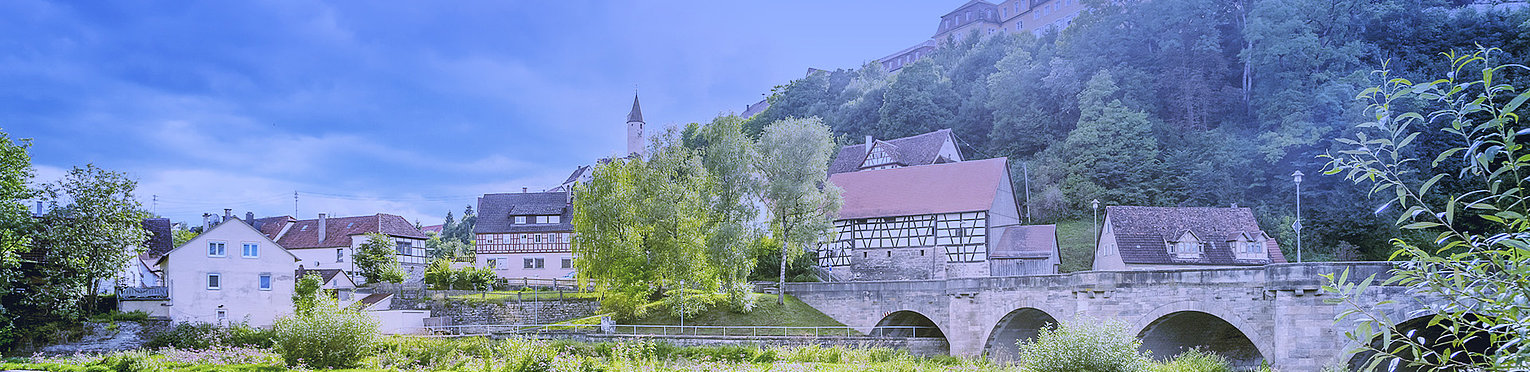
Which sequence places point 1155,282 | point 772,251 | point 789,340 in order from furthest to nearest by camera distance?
point 772,251, point 789,340, point 1155,282

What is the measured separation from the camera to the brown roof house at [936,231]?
34.9m

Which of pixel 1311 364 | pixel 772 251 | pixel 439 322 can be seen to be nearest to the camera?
pixel 1311 364

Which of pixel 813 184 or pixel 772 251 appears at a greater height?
pixel 813 184

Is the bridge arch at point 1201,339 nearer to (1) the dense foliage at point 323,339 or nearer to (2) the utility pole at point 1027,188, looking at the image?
(1) the dense foliage at point 323,339

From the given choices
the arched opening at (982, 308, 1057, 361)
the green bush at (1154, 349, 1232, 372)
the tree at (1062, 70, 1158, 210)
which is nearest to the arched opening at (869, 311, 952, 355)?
the arched opening at (982, 308, 1057, 361)

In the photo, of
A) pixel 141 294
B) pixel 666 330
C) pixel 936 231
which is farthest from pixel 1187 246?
pixel 141 294

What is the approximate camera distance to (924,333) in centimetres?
3022

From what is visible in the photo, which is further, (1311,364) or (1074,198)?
(1074,198)

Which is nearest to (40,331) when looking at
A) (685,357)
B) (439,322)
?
(439,322)

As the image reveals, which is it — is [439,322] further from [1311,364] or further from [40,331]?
[1311,364]

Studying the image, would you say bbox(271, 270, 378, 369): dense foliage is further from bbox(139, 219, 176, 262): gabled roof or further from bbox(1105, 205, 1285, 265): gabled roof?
bbox(1105, 205, 1285, 265): gabled roof

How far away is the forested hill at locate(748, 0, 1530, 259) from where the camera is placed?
38.3 m

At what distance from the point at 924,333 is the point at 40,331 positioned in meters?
26.8

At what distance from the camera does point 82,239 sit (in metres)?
25.6
